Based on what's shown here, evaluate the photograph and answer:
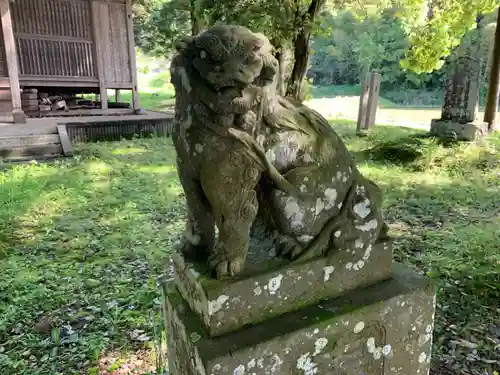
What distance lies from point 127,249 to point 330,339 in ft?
9.16

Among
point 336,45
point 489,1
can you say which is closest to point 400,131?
point 489,1

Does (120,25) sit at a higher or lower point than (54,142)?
higher

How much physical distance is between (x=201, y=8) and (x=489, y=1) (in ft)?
21.1

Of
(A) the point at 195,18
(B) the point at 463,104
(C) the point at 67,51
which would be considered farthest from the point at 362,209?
(C) the point at 67,51

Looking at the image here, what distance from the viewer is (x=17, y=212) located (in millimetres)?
4793

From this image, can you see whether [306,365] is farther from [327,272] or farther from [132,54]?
[132,54]

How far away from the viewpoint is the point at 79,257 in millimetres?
3830

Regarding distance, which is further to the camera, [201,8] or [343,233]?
[201,8]

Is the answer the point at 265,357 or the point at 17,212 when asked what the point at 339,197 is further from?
the point at 17,212

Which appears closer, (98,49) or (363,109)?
(363,109)

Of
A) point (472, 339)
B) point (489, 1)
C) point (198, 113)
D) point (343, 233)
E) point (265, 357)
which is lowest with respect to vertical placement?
point (472, 339)

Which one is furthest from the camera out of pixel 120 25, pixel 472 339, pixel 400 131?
pixel 120 25

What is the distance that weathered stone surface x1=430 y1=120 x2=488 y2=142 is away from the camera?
27.8 feet

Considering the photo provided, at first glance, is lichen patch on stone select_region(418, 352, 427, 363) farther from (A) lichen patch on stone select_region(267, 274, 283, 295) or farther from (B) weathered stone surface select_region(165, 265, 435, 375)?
(A) lichen patch on stone select_region(267, 274, 283, 295)
